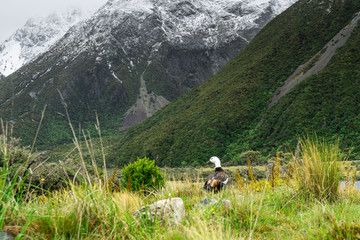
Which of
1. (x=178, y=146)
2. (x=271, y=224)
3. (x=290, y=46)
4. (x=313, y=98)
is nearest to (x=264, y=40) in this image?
(x=290, y=46)

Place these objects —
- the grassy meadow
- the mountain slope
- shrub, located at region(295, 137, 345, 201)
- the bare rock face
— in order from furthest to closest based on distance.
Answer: the mountain slope, shrub, located at region(295, 137, 345, 201), the bare rock face, the grassy meadow

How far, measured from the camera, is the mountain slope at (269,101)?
52.2 meters

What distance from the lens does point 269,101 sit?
225 feet

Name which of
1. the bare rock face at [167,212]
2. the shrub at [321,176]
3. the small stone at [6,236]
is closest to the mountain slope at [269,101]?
the shrub at [321,176]

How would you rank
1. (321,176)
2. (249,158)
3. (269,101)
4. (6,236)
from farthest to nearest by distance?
(269,101) < (249,158) < (321,176) < (6,236)

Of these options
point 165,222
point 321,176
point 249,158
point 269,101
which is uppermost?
point 165,222

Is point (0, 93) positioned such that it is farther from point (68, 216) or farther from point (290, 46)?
point (68, 216)

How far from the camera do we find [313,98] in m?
55.6

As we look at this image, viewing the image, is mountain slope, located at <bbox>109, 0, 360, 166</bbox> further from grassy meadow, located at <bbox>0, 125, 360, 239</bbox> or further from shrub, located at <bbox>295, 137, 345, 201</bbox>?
grassy meadow, located at <bbox>0, 125, 360, 239</bbox>

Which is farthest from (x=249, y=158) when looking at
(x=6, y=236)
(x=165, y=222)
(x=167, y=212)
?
(x=6, y=236)

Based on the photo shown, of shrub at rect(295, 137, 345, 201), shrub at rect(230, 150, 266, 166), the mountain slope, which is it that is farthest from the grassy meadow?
the mountain slope

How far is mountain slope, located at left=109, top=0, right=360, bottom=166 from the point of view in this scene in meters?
52.2

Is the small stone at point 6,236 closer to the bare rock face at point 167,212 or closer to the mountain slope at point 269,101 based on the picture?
the bare rock face at point 167,212

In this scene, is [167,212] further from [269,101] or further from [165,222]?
[269,101]
